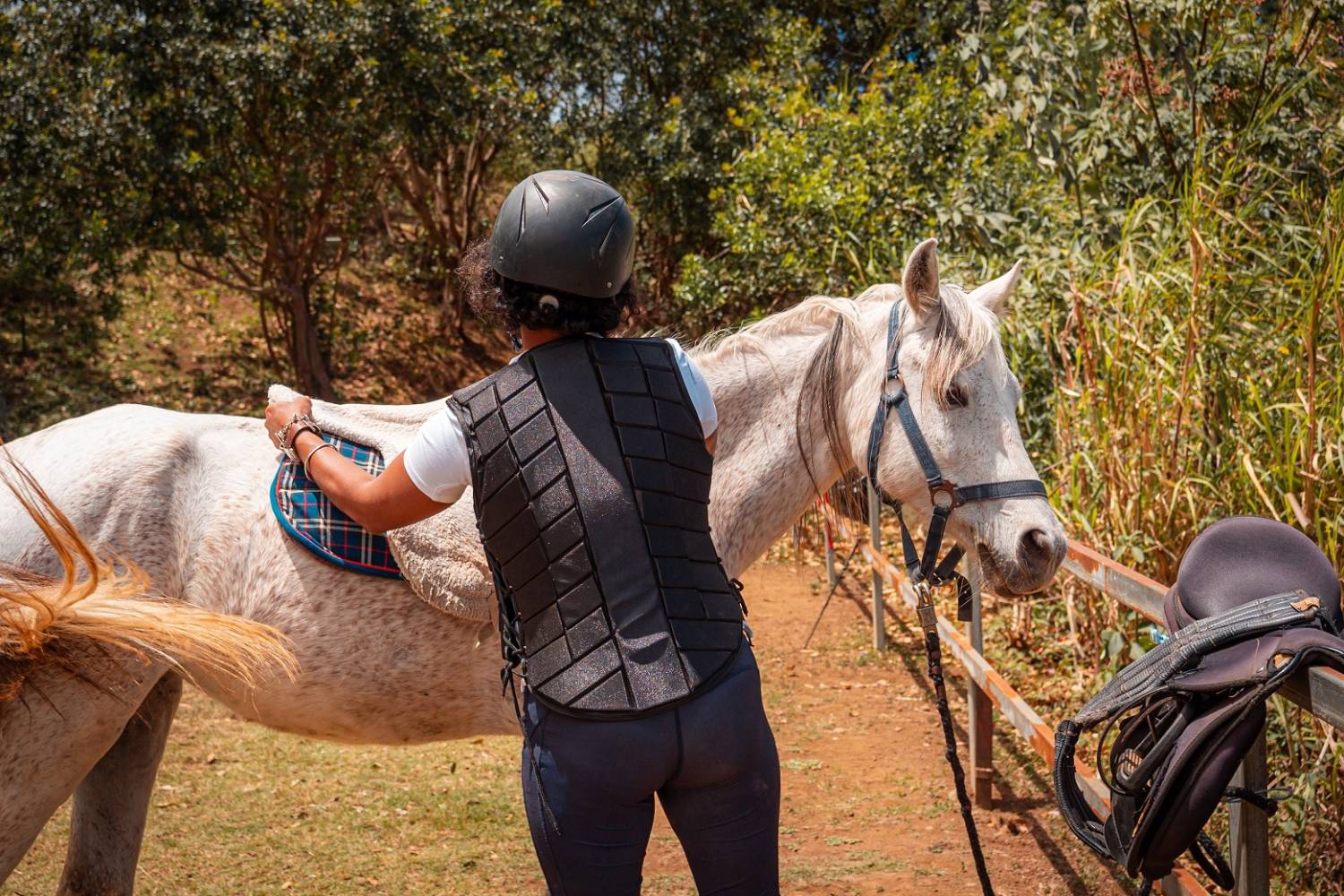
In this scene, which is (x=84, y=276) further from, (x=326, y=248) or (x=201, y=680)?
(x=201, y=680)

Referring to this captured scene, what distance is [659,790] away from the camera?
5.61 ft

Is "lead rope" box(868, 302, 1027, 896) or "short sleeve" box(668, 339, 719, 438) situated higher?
"short sleeve" box(668, 339, 719, 438)

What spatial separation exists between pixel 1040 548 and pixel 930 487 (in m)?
0.28

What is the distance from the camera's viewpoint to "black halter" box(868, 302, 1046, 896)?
95.4 inches

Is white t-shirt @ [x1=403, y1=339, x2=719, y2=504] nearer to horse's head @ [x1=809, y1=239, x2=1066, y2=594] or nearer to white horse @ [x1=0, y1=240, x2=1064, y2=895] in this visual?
white horse @ [x1=0, y1=240, x2=1064, y2=895]

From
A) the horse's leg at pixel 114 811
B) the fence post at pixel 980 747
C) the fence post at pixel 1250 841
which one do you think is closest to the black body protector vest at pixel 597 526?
the fence post at pixel 1250 841

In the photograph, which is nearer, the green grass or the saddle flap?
the saddle flap

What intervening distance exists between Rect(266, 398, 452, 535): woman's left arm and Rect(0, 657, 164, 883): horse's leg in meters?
0.67

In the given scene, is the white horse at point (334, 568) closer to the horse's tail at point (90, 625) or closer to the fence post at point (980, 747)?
the horse's tail at point (90, 625)

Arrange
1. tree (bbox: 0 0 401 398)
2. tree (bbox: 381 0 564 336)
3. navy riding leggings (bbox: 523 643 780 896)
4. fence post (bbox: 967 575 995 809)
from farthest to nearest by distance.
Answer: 1. tree (bbox: 381 0 564 336)
2. tree (bbox: 0 0 401 398)
3. fence post (bbox: 967 575 995 809)
4. navy riding leggings (bbox: 523 643 780 896)

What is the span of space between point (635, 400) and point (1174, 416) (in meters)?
3.27

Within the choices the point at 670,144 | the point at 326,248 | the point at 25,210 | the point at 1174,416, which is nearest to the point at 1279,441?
the point at 1174,416

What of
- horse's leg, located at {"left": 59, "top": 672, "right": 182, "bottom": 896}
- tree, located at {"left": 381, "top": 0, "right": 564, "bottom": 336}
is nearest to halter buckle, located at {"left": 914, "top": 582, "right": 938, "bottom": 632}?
horse's leg, located at {"left": 59, "top": 672, "right": 182, "bottom": 896}

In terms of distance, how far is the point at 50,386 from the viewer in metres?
11.8
